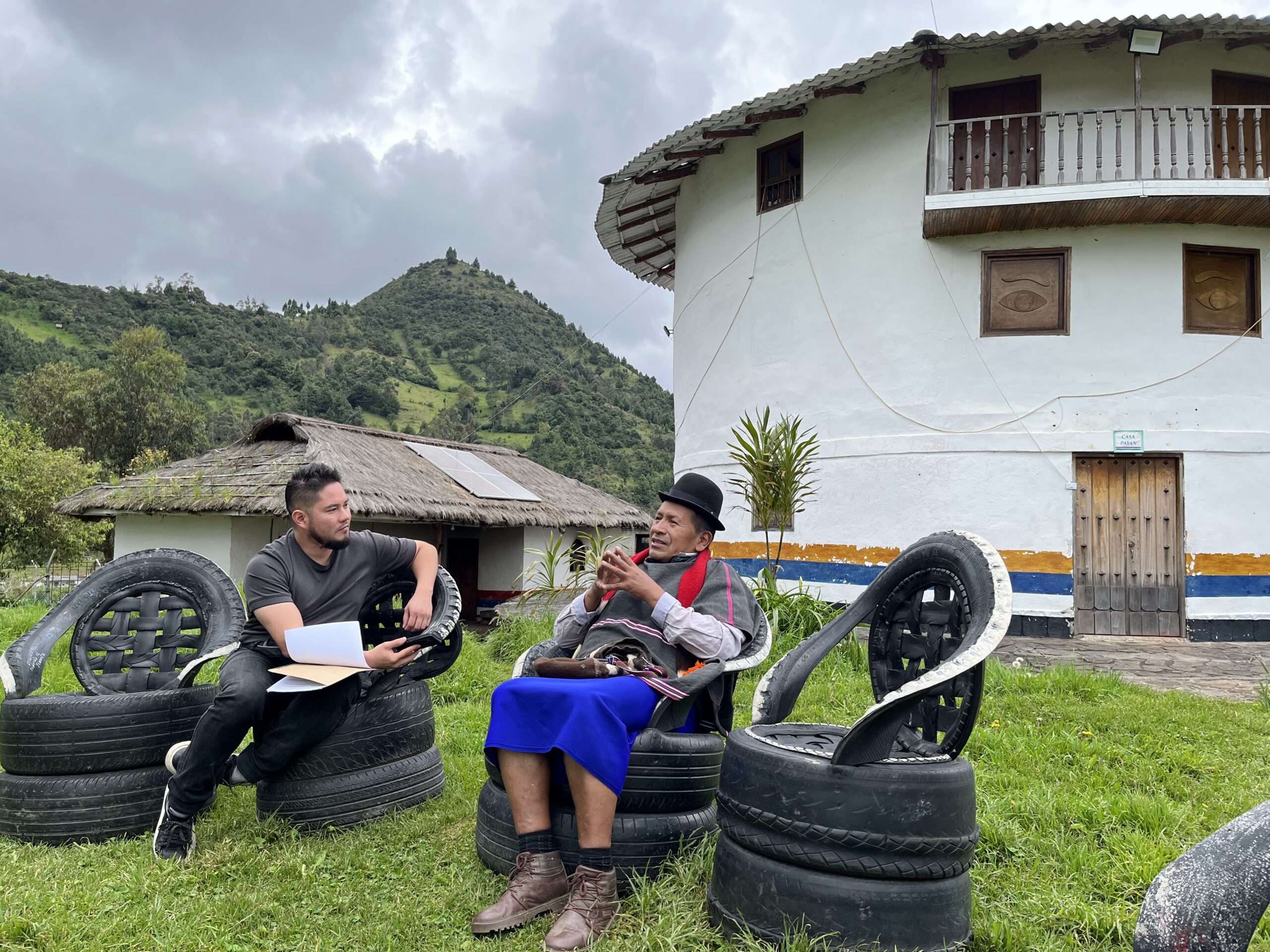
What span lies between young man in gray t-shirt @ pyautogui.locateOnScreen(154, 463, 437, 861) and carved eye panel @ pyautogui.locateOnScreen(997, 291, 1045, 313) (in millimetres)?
9045

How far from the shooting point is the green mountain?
42500 mm

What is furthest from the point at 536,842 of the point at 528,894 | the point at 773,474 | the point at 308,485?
the point at 773,474

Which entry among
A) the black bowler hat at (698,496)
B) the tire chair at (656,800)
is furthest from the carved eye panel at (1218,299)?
the tire chair at (656,800)

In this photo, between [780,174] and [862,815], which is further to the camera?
[780,174]

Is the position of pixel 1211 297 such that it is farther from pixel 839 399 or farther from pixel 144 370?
pixel 144 370

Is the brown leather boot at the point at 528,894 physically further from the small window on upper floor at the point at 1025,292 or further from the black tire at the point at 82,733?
the small window on upper floor at the point at 1025,292

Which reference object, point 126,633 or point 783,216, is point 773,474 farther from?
point 126,633

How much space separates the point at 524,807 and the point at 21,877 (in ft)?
6.22

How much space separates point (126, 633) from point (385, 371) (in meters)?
52.7

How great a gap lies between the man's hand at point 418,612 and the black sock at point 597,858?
140 centimetres

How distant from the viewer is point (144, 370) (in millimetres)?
31000

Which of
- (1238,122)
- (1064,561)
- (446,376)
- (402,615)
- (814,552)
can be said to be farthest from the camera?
(446,376)

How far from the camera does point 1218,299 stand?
34.3 ft

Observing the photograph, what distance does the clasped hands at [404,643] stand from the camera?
3531 mm
